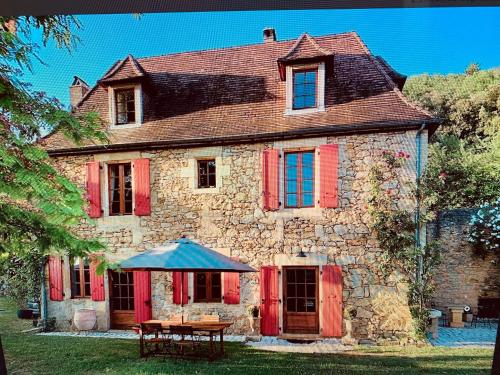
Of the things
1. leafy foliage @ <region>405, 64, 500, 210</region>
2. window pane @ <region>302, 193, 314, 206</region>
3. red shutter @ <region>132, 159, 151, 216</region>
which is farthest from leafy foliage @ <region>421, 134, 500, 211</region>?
red shutter @ <region>132, 159, 151, 216</region>

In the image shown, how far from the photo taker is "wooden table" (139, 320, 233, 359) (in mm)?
2432

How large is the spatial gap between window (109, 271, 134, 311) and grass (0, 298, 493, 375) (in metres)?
0.25

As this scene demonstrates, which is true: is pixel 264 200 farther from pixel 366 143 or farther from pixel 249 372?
pixel 249 372

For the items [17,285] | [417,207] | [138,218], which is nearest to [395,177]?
[417,207]

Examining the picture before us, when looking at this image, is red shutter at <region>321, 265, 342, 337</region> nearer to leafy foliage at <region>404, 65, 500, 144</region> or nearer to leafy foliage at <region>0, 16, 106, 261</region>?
leafy foliage at <region>404, 65, 500, 144</region>

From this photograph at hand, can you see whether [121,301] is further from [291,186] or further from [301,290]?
[291,186]

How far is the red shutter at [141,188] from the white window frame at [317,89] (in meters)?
1.13

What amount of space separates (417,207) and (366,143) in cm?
57

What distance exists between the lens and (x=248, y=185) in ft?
8.53

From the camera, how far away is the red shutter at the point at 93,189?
254 cm

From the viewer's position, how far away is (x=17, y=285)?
2.54m

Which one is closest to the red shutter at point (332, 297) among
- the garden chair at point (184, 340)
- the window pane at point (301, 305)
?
the window pane at point (301, 305)

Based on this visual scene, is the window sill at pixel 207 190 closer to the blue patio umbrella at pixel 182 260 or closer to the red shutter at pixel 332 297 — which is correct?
the blue patio umbrella at pixel 182 260

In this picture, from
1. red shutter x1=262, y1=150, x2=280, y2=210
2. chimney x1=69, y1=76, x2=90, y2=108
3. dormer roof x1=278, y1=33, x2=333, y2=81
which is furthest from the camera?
red shutter x1=262, y1=150, x2=280, y2=210
